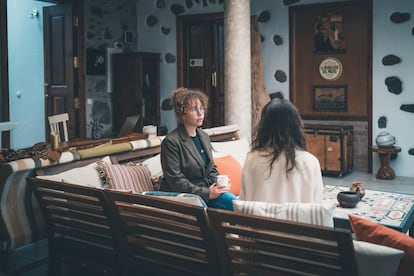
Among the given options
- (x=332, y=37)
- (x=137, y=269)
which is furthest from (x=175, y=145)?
(x=332, y=37)

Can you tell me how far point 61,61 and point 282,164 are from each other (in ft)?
20.2

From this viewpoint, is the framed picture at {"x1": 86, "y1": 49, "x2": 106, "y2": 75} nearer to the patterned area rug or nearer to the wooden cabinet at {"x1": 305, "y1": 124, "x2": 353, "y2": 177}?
the wooden cabinet at {"x1": 305, "y1": 124, "x2": 353, "y2": 177}

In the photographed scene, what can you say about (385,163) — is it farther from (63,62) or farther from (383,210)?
(63,62)

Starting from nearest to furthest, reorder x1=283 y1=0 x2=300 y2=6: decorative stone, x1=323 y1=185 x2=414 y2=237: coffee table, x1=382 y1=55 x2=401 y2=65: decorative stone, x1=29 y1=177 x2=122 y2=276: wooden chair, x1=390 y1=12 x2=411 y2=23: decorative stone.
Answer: x1=29 y1=177 x2=122 y2=276: wooden chair < x1=323 y1=185 x2=414 y2=237: coffee table < x1=390 y1=12 x2=411 y2=23: decorative stone < x1=382 y1=55 x2=401 y2=65: decorative stone < x1=283 y1=0 x2=300 y2=6: decorative stone

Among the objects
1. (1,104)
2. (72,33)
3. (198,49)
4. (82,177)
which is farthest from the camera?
(198,49)

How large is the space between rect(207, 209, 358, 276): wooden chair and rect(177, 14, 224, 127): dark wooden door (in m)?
6.25

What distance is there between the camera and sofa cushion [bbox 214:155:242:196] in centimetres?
435

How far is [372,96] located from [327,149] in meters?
→ 0.94

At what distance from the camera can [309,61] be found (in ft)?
25.8

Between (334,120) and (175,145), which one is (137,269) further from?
(334,120)

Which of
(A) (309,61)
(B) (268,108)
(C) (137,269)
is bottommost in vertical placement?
(C) (137,269)

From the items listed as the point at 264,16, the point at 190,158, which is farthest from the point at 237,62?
the point at 190,158

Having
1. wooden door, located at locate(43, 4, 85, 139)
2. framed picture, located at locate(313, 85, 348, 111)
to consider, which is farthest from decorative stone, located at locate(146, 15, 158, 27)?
framed picture, located at locate(313, 85, 348, 111)

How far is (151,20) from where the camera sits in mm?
9258
